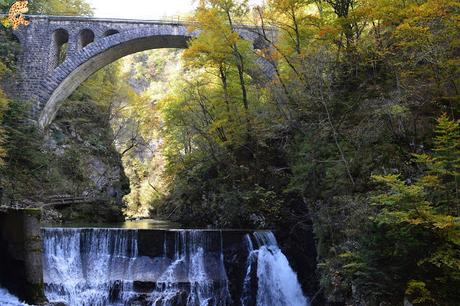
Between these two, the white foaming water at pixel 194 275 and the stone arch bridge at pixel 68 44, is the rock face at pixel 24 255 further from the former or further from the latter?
the stone arch bridge at pixel 68 44

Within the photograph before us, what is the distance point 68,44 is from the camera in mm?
23406

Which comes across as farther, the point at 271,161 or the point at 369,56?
the point at 271,161

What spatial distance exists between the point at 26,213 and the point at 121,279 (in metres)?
3.34

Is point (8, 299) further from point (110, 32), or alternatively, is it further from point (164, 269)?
point (110, 32)

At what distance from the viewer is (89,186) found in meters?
23.1

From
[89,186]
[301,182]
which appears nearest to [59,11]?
[89,186]

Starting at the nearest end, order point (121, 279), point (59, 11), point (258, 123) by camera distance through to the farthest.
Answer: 1. point (121, 279)
2. point (258, 123)
3. point (59, 11)

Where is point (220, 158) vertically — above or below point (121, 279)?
above

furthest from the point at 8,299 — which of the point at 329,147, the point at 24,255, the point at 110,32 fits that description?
the point at 110,32

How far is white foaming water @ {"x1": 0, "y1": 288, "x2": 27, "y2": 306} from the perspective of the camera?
1058 centimetres

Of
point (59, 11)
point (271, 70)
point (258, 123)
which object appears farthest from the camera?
point (59, 11)

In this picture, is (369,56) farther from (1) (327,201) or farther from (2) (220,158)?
(2) (220,158)

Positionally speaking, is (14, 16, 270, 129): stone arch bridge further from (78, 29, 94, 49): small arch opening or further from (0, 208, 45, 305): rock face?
(0, 208, 45, 305): rock face

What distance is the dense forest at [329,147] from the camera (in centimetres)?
682
